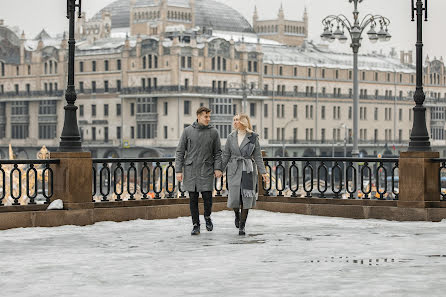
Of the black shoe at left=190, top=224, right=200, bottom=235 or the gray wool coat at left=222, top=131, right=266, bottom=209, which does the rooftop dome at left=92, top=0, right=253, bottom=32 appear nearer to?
the gray wool coat at left=222, top=131, right=266, bottom=209

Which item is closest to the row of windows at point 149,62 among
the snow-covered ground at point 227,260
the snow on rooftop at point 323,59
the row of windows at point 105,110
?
the row of windows at point 105,110

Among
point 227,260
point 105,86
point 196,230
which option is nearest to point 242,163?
point 196,230

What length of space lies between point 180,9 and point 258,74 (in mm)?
21608

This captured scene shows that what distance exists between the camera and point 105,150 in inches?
5369

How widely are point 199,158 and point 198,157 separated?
20 mm

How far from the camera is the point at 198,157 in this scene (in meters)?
16.5

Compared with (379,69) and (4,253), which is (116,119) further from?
(4,253)

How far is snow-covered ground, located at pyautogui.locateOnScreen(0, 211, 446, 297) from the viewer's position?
11.0 m

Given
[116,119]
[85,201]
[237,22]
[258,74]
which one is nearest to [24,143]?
[116,119]

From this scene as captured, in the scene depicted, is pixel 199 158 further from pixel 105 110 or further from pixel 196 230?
pixel 105 110

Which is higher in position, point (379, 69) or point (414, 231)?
point (379, 69)

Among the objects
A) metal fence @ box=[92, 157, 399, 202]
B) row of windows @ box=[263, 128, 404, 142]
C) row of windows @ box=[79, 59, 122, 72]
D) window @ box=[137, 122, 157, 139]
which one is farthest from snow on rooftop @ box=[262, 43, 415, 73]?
metal fence @ box=[92, 157, 399, 202]

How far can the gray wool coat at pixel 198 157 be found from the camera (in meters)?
16.5

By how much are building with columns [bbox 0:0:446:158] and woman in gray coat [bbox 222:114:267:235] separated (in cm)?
11247
